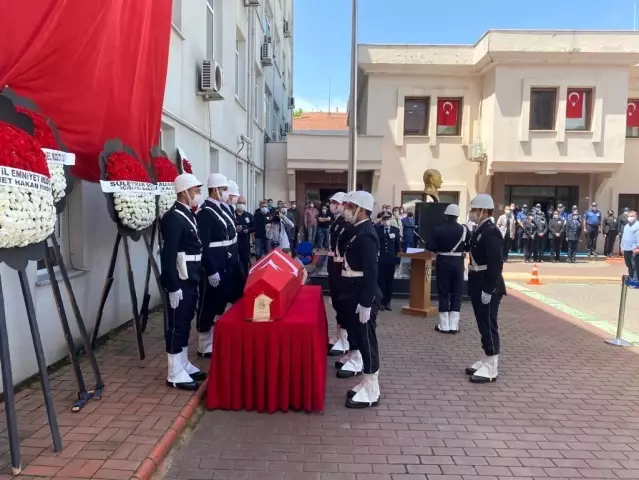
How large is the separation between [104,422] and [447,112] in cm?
2010

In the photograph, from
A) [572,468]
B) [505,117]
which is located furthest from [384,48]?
[572,468]

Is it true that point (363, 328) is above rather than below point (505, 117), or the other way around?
below

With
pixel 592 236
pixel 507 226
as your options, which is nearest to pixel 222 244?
pixel 507 226

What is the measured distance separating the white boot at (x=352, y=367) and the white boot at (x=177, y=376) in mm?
1719

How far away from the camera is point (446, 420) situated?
468 centimetres

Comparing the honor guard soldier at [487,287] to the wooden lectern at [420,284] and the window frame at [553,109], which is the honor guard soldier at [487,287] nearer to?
the wooden lectern at [420,284]

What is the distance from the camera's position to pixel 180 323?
5043 mm

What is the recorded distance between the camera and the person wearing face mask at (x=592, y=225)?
19.8 m

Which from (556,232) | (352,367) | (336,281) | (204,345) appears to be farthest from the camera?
(556,232)

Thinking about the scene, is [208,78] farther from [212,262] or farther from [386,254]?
[212,262]

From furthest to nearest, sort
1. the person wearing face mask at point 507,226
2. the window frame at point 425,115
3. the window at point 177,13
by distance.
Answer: the window frame at point 425,115, the person wearing face mask at point 507,226, the window at point 177,13

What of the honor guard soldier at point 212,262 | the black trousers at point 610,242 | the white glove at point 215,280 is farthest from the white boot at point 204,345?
the black trousers at point 610,242

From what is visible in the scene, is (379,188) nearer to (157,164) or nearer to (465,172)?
(465,172)

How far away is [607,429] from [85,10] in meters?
6.29
